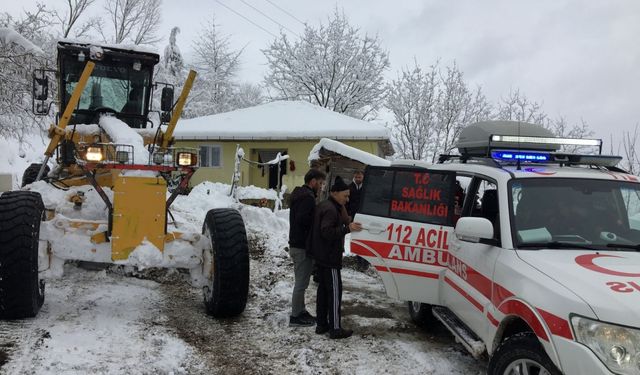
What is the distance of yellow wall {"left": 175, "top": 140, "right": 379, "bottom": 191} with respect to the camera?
61.9 ft

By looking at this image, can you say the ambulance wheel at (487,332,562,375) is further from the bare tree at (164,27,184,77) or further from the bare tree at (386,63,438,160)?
the bare tree at (164,27,184,77)

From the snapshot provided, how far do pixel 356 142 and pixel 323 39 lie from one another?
44.4 ft

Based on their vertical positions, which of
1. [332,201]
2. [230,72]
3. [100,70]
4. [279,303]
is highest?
[230,72]

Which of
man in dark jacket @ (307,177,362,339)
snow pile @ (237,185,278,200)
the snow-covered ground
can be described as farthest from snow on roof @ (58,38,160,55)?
snow pile @ (237,185,278,200)

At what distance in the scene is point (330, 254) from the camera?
5.09m

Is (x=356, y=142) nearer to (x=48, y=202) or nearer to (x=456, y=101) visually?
(x=456, y=101)

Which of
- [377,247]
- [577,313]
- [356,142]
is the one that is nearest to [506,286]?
[577,313]

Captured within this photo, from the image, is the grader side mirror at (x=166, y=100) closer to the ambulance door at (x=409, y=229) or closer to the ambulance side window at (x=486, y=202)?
the ambulance door at (x=409, y=229)

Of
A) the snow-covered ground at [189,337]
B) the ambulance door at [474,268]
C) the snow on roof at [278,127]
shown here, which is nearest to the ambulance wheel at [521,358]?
the ambulance door at [474,268]

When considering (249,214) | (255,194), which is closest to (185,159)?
(249,214)

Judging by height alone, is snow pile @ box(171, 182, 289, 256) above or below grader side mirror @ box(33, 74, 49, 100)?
below

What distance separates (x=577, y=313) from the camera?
8.96ft

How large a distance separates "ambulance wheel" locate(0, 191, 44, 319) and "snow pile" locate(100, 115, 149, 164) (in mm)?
1068

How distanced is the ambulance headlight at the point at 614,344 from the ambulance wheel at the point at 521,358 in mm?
274
